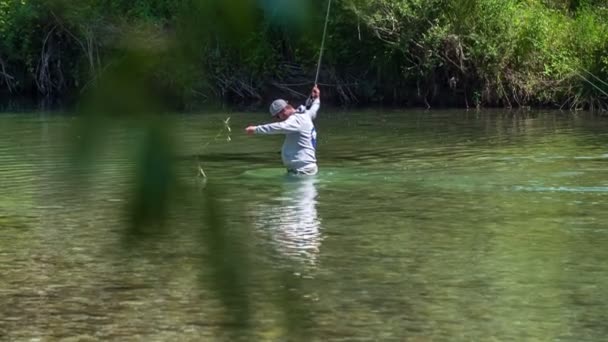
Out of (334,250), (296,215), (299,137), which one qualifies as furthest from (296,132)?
(334,250)

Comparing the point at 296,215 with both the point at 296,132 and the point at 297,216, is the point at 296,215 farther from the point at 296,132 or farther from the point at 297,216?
the point at 296,132

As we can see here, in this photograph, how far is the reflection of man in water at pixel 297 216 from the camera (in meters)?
11.0

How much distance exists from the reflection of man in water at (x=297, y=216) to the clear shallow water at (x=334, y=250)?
0.04 meters

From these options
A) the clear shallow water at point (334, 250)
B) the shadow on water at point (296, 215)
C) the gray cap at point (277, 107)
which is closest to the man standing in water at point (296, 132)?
the gray cap at point (277, 107)

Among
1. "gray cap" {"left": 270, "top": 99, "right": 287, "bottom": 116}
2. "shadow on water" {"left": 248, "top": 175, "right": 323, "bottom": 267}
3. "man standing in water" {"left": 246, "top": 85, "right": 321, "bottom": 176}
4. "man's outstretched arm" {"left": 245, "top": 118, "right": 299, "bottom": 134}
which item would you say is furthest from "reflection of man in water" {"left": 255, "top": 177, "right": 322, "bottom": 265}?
"gray cap" {"left": 270, "top": 99, "right": 287, "bottom": 116}

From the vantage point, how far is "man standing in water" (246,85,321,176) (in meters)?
15.5

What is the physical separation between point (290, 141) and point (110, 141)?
570 inches

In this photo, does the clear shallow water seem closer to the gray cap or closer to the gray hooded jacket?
the gray hooded jacket

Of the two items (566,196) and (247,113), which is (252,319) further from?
(247,113)

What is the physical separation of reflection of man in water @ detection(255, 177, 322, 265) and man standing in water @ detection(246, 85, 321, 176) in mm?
231

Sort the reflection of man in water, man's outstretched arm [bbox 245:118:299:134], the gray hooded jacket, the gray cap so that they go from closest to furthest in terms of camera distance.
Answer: the reflection of man in water → man's outstretched arm [bbox 245:118:299:134] → the gray hooded jacket → the gray cap

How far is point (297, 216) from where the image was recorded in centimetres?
1304

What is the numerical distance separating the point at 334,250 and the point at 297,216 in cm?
214

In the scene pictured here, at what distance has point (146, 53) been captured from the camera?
150 centimetres
